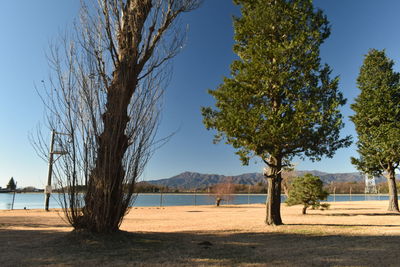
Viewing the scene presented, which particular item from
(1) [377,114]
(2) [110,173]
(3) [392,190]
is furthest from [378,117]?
(2) [110,173]

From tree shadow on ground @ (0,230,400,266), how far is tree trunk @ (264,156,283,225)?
298 cm

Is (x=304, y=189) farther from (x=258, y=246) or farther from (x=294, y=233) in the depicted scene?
(x=258, y=246)

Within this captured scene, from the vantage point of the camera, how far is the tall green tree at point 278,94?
952 centimetres

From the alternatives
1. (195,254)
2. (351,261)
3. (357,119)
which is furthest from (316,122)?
(357,119)

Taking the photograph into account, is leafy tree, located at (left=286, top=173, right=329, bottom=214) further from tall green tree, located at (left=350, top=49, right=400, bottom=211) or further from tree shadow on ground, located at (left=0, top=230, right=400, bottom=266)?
tree shadow on ground, located at (left=0, top=230, right=400, bottom=266)

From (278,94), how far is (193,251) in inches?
263

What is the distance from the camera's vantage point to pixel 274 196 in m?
10.2

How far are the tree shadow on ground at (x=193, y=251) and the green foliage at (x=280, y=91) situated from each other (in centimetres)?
361

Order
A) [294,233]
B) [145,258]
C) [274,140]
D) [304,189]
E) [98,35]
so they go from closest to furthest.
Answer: [145,258] < [98,35] < [294,233] < [274,140] < [304,189]

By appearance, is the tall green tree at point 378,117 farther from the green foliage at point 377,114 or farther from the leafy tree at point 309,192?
the leafy tree at point 309,192

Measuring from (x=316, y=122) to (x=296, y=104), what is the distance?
3.37 ft

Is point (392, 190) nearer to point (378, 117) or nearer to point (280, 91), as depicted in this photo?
Result: point (378, 117)

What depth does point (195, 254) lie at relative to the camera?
206 inches

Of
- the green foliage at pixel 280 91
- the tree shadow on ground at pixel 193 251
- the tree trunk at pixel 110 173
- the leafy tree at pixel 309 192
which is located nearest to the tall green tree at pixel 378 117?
the leafy tree at pixel 309 192
